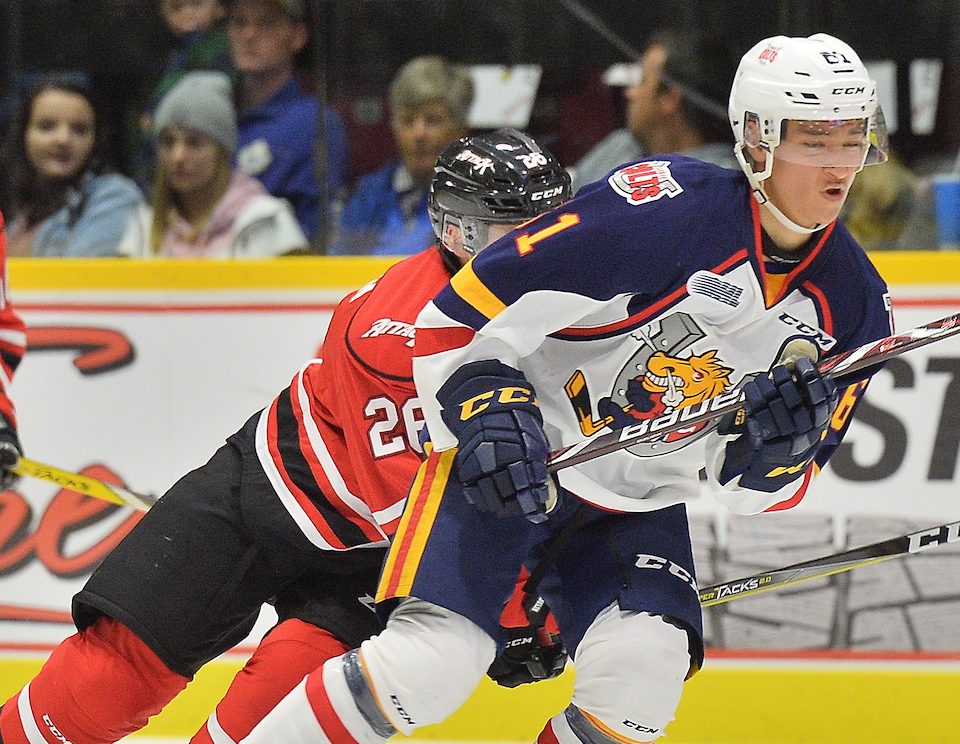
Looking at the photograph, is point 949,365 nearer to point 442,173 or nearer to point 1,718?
point 442,173

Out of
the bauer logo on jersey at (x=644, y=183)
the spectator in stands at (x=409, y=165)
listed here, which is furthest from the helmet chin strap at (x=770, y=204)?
the spectator in stands at (x=409, y=165)

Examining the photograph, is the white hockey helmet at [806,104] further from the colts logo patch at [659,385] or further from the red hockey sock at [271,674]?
the red hockey sock at [271,674]

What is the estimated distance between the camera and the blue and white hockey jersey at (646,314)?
224 cm

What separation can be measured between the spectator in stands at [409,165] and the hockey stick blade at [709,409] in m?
1.56

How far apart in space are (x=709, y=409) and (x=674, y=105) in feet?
5.38

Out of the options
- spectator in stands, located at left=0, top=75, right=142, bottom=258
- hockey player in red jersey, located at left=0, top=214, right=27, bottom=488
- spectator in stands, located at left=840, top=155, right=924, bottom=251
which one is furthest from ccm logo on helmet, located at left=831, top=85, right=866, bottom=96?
spectator in stands, located at left=0, top=75, right=142, bottom=258

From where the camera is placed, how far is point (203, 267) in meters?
3.78

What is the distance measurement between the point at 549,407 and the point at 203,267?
156 cm

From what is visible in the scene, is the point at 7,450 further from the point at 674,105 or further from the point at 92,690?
the point at 674,105

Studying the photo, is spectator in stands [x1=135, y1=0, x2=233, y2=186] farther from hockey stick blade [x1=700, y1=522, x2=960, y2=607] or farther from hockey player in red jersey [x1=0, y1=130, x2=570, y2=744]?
hockey stick blade [x1=700, y1=522, x2=960, y2=607]

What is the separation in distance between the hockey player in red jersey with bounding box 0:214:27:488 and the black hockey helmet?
0.98 m

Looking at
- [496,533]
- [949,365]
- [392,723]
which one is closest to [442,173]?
[496,533]

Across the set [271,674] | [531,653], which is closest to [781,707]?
[531,653]

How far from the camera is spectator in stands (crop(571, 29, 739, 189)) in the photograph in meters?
3.81
